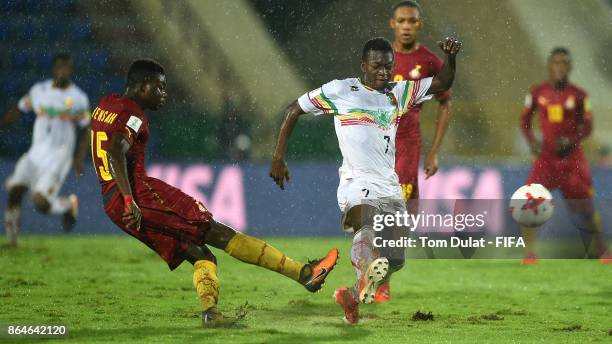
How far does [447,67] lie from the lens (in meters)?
6.86

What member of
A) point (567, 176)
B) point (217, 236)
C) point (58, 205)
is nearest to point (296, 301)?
point (217, 236)

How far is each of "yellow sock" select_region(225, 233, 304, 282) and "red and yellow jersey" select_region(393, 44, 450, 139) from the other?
1689 mm

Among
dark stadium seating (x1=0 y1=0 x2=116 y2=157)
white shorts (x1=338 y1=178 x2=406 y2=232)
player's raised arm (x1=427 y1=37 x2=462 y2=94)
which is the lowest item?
white shorts (x1=338 y1=178 x2=406 y2=232)

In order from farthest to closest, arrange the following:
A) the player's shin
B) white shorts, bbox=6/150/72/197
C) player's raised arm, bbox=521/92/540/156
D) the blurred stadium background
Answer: the blurred stadium background → white shorts, bbox=6/150/72/197 → player's raised arm, bbox=521/92/540/156 → the player's shin

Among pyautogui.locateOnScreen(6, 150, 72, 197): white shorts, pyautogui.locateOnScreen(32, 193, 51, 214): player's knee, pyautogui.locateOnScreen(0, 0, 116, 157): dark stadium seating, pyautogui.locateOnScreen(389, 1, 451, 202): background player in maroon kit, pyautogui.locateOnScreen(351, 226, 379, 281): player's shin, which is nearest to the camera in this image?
pyautogui.locateOnScreen(351, 226, 379, 281): player's shin

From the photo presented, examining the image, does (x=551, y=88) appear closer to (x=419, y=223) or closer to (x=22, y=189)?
(x=419, y=223)

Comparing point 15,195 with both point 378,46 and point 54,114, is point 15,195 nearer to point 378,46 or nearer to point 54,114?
point 54,114

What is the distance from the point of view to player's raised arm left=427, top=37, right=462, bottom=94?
659 cm

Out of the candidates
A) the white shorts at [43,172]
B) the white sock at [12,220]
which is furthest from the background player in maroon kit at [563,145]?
the white sock at [12,220]

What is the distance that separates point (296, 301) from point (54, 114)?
5225mm

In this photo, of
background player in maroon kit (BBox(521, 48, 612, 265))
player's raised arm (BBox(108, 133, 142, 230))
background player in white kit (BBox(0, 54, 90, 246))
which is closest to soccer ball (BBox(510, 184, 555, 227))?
background player in maroon kit (BBox(521, 48, 612, 265))

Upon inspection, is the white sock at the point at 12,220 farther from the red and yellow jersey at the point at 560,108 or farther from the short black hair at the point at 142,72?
the short black hair at the point at 142,72

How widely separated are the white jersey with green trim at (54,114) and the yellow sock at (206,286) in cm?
590

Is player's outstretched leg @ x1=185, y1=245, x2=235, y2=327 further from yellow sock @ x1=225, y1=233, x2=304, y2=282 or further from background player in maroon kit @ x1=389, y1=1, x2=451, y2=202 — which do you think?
background player in maroon kit @ x1=389, y1=1, x2=451, y2=202
